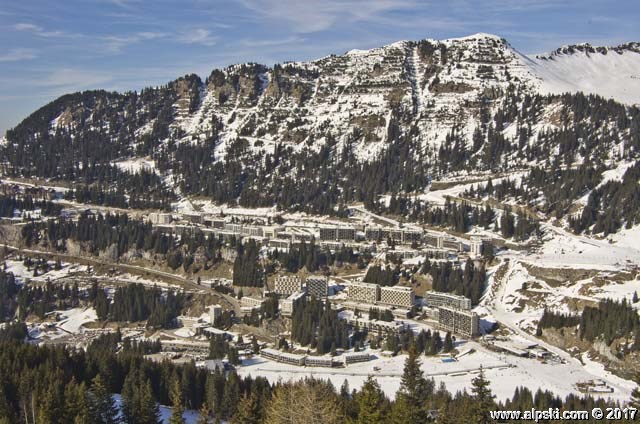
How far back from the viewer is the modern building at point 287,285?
98.8m

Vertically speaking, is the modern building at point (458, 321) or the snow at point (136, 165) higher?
the snow at point (136, 165)

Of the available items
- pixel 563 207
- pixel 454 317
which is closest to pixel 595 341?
pixel 454 317

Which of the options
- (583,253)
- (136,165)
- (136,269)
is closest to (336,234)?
(136,269)

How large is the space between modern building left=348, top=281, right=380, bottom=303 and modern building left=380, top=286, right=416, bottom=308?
804 mm

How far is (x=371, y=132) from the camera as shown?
166 meters

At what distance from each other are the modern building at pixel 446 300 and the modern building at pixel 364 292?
6726 mm

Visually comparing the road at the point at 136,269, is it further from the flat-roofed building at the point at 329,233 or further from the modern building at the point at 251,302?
the flat-roofed building at the point at 329,233

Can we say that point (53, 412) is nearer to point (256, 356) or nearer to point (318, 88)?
point (256, 356)

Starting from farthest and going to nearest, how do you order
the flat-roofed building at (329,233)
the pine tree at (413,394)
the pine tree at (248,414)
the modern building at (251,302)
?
the flat-roofed building at (329,233), the modern building at (251,302), the pine tree at (248,414), the pine tree at (413,394)

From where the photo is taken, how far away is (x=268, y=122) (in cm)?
18175

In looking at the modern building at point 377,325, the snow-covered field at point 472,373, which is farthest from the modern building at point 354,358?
the modern building at point 377,325

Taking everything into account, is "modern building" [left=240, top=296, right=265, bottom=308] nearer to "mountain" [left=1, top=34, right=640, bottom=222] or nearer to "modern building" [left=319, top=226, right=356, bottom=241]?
"modern building" [left=319, top=226, right=356, bottom=241]

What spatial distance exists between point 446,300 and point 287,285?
2433 cm

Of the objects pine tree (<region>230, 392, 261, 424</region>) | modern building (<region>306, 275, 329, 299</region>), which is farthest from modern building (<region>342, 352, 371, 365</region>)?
pine tree (<region>230, 392, 261, 424</region>)
